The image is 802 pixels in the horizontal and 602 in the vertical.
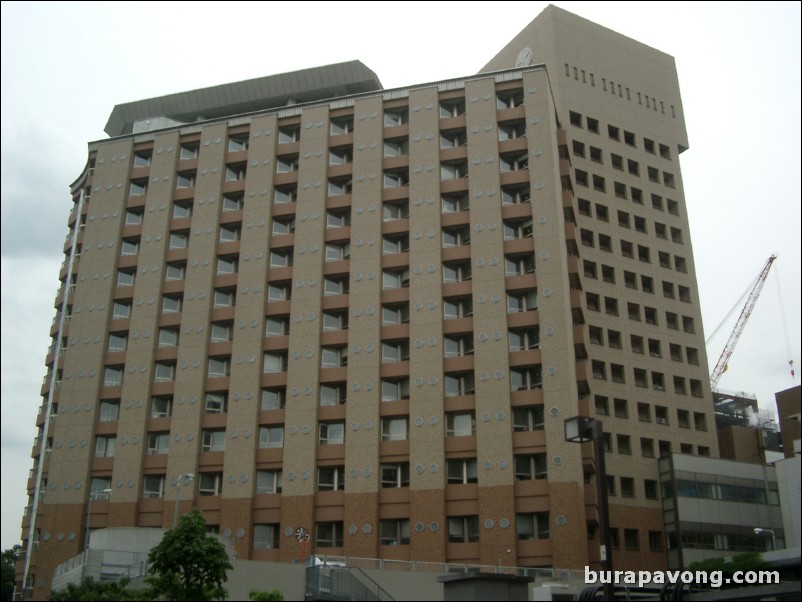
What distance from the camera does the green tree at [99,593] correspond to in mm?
40938

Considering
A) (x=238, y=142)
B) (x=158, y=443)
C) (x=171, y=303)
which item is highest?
(x=238, y=142)

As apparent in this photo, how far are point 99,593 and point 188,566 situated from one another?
14.1ft

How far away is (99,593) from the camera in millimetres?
41812

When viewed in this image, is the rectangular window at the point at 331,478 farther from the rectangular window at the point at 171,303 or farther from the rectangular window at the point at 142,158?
the rectangular window at the point at 142,158

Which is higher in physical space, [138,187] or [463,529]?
[138,187]

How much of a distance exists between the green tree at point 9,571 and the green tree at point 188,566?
58.3 metres

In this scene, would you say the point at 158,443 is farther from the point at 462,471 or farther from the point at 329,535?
the point at 462,471

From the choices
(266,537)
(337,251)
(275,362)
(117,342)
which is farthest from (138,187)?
(266,537)

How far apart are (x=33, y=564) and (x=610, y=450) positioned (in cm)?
4834

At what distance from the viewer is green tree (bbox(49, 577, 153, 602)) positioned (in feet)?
134

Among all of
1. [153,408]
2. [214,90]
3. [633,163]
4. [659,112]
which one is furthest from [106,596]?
[659,112]

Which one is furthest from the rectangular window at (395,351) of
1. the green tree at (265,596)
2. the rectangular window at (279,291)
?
the green tree at (265,596)

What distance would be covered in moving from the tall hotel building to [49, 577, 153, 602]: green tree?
77.1 feet

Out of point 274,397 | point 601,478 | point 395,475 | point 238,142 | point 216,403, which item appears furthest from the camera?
point 238,142
